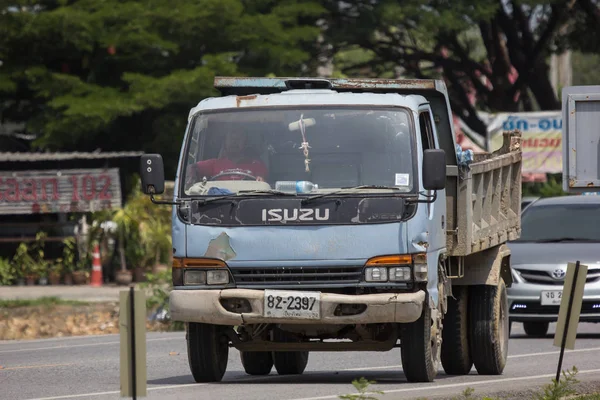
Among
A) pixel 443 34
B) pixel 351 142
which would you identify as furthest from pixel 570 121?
pixel 443 34

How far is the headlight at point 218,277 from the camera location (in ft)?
34.4

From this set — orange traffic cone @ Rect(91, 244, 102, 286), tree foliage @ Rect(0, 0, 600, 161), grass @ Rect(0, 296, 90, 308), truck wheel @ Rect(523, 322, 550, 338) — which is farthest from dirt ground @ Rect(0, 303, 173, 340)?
tree foliage @ Rect(0, 0, 600, 161)

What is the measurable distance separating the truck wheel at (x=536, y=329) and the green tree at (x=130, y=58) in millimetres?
12549

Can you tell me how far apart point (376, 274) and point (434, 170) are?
34.7 inches

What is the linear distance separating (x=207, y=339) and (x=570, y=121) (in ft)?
11.0

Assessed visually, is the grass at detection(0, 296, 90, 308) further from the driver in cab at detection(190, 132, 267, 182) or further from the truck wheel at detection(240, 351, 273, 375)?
the driver in cab at detection(190, 132, 267, 182)

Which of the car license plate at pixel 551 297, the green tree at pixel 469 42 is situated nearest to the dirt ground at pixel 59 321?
the car license plate at pixel 551 297

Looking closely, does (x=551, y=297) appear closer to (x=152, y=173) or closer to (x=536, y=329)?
(x=536, y=329)

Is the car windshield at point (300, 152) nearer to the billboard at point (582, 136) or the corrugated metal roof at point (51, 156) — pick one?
the billboard at point (582, 136)

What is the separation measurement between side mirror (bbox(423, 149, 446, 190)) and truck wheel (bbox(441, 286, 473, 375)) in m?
2.44

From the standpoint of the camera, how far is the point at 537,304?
16.7m

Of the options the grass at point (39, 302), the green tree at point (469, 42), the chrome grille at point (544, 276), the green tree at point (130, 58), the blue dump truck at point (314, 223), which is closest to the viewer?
the blue dump truck at point (314, 223)

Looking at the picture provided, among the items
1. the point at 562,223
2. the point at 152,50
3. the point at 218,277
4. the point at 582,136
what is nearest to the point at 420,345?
the point at 218,277

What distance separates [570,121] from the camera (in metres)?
11.1
